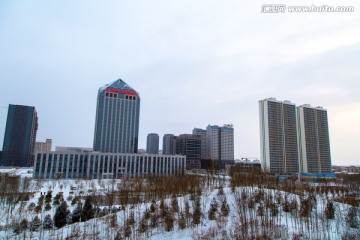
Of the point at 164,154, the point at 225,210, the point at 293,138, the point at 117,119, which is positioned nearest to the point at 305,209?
the point at 225,210

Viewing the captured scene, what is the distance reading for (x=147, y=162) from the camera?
196 ft

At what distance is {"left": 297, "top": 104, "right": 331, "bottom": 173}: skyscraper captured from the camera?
6919 cm

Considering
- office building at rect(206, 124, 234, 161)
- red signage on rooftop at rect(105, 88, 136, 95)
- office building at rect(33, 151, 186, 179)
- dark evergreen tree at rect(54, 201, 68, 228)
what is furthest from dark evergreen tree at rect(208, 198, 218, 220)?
office building at rect(206, 124, 234, 161)

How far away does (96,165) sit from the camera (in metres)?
53.8

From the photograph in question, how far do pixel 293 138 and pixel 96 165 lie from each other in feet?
188

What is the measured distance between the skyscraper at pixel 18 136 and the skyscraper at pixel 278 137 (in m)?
95.1

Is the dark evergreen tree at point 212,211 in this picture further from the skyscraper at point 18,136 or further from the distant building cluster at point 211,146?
the skyscraper at point 18,136

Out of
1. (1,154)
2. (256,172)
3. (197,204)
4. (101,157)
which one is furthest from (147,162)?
(1,154)

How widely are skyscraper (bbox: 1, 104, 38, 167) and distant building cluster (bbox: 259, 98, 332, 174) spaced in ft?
312

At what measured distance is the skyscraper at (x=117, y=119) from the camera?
73812 millimetres

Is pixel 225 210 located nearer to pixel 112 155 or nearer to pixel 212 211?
pixel 212 211

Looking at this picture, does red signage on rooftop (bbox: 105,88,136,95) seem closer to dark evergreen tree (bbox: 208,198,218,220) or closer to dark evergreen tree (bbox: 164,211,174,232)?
dark evergreen tree (bbox: 208,198,218,220)

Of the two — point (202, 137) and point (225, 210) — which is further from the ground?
point (202, 137)

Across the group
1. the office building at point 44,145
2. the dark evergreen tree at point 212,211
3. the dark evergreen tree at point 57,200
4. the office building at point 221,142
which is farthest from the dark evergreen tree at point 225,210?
the office building at point 44,145
